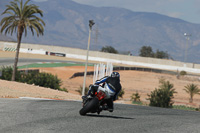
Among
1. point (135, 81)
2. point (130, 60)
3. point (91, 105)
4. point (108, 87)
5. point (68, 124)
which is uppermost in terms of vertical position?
point (130, 60)

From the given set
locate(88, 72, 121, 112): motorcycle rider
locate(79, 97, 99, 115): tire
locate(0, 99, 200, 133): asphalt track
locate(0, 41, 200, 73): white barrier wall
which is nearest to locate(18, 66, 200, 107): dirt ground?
locate(0, 41, 200, 73): white barrier wall

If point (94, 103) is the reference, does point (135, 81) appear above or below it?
above

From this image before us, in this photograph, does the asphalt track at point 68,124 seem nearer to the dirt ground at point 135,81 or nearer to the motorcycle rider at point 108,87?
the motorcycle rider at point 108,87

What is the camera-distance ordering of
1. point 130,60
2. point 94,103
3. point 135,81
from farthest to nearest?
point 130,60 → point 135,81 → point 94,103

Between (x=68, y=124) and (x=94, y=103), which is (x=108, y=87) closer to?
(x=94, y=103)

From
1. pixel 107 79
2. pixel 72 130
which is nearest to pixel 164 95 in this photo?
pixel 107 79

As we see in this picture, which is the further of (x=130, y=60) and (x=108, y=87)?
(x=130, y=60)

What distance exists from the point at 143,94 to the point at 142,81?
14.8 meters

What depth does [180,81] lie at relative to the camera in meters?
74.3

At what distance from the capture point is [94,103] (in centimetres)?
1180

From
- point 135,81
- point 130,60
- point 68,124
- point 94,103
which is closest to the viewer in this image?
point 68,124

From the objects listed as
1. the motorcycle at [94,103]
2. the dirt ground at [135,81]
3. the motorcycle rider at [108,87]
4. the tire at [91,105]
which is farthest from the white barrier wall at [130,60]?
the tire at [91,105]

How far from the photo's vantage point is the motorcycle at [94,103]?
11.8 meters

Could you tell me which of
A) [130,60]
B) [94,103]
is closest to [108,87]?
[94,103]
